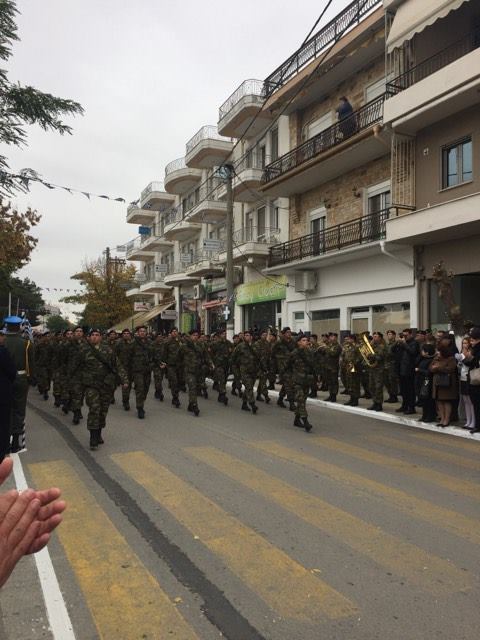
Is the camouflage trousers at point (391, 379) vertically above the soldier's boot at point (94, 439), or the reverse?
the camouflage trousers at point (391, 379)

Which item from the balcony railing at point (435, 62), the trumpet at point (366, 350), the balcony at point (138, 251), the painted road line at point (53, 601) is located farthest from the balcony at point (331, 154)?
the balcony at point (138, 251)

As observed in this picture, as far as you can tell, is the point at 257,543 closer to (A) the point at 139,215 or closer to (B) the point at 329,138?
(B) the point at 329,138

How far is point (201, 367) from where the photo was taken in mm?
14398

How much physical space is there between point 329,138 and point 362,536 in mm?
17964

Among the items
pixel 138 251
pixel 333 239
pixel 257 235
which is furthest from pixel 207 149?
pixel 138 251

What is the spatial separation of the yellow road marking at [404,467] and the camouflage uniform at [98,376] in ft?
10.8

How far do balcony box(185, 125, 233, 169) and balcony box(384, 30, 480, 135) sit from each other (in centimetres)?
1313

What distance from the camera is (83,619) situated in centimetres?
340

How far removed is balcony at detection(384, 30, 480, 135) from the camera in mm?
13797

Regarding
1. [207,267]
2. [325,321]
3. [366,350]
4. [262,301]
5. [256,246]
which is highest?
[256,246]

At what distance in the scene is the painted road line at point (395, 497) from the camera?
511 cm

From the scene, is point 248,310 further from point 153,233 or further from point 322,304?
point 153,233

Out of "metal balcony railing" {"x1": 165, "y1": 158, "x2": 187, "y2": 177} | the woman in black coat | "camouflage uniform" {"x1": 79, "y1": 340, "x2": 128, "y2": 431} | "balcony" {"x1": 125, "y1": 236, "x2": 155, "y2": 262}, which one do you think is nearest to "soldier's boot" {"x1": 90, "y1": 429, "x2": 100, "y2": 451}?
"camouflage uniform" {"x1": 79, "y1": 340, "x2": 128, "y2": 431}

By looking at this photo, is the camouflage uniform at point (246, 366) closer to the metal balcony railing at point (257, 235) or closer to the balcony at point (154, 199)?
the metal balcony railing at point (257, 235)
